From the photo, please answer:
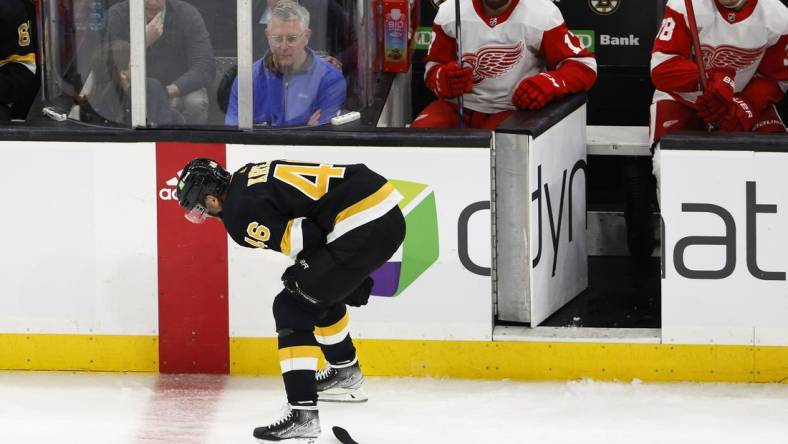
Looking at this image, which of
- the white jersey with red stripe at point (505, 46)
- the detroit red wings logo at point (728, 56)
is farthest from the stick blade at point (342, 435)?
the detroit red wings logo at point (728, 56)

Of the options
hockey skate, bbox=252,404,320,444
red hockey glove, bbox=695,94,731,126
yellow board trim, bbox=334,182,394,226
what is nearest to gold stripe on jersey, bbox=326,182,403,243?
yellow board trim, bbox=334,182,394,226

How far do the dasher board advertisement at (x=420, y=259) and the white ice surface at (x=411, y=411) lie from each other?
20 centimetres

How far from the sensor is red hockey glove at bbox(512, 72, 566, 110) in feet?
21.2

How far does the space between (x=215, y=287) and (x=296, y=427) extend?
909mm

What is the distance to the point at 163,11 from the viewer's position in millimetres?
6070

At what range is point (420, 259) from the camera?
6.09 meters

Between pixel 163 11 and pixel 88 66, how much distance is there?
391 millimetres

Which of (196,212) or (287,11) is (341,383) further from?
(287,11)

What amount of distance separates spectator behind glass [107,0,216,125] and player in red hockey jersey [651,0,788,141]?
5.60ft

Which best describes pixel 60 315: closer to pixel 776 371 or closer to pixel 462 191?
pixel 462 191

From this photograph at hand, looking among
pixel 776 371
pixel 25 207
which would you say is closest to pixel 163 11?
pixel 25 207

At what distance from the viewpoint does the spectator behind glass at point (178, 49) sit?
238 inches

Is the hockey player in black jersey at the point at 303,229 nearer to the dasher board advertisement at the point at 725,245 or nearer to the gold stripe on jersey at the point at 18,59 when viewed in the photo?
the dasher board advertisement at the point at 725,245

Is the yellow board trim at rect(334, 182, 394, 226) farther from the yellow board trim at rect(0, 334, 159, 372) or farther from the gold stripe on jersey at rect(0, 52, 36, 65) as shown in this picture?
the gold stripe on jersey at rect(0, 52, 36, 65)
